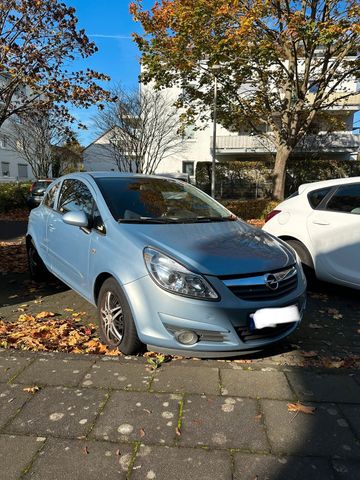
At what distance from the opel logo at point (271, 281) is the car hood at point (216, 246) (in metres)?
0.05

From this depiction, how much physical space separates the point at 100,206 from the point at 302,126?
12.7 m

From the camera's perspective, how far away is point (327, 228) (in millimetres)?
4789

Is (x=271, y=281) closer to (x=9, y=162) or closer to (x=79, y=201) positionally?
(x=79, y=201)

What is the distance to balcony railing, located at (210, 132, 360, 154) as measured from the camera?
26219mm

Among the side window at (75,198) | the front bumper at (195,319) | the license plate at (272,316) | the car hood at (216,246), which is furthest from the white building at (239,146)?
the front bumper at (195,319)

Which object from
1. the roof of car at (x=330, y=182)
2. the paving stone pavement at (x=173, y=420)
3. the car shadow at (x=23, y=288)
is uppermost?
the roof of car at (x=330, y=182)

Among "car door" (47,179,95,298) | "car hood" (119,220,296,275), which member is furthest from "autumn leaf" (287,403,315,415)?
"car door" (47,179,95,298)

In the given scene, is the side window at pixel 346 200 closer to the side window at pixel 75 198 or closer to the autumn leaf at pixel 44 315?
the side window at pixel 75 198

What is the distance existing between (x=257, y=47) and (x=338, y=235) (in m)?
8.78

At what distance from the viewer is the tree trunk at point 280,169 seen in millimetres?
14828

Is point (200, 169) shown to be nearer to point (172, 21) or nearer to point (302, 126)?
point (302, 126)

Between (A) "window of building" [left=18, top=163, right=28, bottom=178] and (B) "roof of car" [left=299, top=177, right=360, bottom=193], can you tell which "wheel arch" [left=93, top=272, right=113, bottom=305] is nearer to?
(B) "roof of car" [left=299, top=177, right=360, bottom=193]

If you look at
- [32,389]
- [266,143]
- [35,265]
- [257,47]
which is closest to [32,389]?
[32,389]

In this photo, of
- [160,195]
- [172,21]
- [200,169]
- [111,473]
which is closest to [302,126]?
[172,21]
